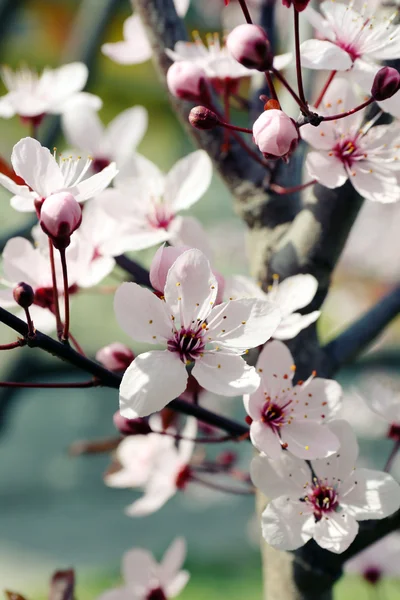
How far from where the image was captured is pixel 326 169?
516 millimetres

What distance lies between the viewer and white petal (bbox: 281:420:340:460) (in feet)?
1.51

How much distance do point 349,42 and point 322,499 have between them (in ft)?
1.11

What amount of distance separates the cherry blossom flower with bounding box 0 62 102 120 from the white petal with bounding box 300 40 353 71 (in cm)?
23

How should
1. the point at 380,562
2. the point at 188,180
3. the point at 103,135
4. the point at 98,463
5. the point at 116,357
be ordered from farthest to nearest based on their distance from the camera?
the point at 98,463
the point at 380,562
the point at 103,135
the point at 188,180
the point at 116,357

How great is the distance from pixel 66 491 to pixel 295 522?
2678 millimetres

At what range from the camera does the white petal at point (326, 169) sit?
0.51m

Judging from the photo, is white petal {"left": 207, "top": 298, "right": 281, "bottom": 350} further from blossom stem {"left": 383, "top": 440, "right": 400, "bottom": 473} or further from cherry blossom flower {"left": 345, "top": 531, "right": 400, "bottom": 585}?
cherry blossom flower {"left": 345, "top": 531, "right": 400, "bottom": 585}

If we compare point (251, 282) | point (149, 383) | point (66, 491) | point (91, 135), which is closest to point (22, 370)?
point (91, 135)

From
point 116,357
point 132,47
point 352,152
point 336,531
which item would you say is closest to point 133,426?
point 116,357

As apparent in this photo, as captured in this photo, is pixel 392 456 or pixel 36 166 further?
pixel 392 456

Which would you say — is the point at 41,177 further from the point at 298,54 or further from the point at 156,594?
the point at 156,594

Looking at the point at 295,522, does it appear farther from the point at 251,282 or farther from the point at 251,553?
the point at 251,553

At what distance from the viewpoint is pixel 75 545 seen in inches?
96.8

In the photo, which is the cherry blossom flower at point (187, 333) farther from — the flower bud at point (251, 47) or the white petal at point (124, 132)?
the white petal at point (124, 132)
